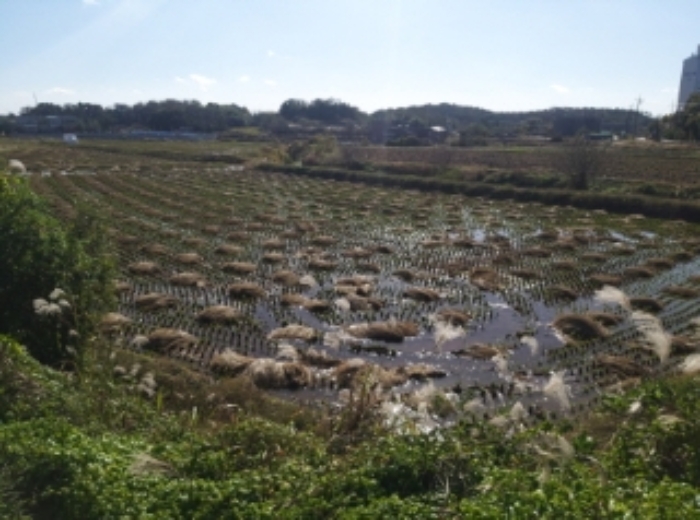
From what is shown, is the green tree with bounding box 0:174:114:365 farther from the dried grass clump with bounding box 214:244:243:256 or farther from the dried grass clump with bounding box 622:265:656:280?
the dried grass clump with bounding box 622:265:656:280

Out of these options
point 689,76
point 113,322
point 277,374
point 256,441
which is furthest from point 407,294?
point 689,76

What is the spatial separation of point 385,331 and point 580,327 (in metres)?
4.33

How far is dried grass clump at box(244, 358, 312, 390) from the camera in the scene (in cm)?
1123

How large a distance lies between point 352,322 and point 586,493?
10.9 meters

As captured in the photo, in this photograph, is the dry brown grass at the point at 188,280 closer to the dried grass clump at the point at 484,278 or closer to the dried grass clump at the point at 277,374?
the dried grass clump at the point at 277,374

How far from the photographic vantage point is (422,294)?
16.6 meters

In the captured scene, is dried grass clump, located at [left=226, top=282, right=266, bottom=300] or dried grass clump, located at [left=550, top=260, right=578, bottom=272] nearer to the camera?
dried grass clump, located at [left=226, top=282, right=266, bottom=300]

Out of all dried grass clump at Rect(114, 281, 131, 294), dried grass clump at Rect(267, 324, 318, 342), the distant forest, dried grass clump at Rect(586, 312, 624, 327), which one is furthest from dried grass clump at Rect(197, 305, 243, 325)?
the distant forest

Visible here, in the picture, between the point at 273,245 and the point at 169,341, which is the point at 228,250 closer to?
the point at 273,245

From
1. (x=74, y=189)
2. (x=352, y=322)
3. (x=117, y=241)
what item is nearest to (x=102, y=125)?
(x=74, y=189)

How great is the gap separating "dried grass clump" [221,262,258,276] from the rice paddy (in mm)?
66

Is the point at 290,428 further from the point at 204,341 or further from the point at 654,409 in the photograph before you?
the point at 204,341

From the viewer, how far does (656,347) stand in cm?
614

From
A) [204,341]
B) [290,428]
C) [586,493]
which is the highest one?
[586,493]
